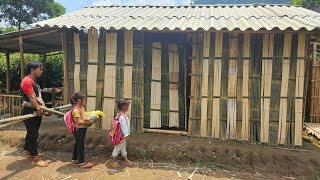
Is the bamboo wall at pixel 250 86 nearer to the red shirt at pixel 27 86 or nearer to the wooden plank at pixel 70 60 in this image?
the wooden plank at pixel 70 60

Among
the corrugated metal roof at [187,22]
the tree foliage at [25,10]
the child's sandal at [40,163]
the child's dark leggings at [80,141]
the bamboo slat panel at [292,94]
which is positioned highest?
the tree foliage at [25,10]

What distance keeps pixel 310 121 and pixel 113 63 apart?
22.6ft

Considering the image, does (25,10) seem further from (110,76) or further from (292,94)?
(292,94)

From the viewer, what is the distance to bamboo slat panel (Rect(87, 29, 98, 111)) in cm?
649

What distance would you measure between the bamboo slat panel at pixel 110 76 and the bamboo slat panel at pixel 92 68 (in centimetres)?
28

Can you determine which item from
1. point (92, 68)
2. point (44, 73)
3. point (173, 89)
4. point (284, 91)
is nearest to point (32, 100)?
point (92, 68)

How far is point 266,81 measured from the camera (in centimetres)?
594

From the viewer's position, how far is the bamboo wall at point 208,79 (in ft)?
19.3

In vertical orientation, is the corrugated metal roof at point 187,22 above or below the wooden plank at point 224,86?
above

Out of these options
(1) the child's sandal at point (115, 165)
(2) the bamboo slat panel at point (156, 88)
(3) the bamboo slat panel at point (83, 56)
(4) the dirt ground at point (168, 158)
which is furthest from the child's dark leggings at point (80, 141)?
(2) the bamboo slat panel at point (156, 88)

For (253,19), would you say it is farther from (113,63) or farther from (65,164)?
(65,164)

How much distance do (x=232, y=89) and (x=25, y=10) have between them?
1748 centimetres

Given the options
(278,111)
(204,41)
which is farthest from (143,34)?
(278,111)

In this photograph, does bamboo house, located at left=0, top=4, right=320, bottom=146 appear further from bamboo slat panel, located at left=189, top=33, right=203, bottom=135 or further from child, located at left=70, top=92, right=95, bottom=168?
child, located at left=70, top=92, right=95, bottom=168
